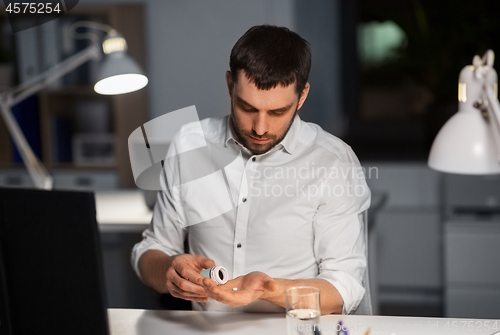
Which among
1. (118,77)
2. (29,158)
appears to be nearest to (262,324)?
A: (118,77)

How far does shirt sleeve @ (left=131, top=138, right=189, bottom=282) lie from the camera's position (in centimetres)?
128

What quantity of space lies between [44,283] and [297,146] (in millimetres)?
656

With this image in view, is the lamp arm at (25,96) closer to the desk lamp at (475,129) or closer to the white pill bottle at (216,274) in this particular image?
the white pill bottle at (216,274)

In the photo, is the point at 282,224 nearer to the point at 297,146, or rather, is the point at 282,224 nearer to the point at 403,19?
the point at 297,146

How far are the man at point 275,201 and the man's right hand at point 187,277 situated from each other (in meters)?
0.07

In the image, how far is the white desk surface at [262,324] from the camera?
0.98 m

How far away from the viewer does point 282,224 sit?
121cm

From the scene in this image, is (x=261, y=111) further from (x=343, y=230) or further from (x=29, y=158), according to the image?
(x=29, y=158)

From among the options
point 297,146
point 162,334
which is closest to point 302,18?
point 297,146

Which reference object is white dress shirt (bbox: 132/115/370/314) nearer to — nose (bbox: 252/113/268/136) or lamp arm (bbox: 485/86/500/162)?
nose (bbox: 252/113/268/136)

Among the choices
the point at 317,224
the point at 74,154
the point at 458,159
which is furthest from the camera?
the point at 74,154

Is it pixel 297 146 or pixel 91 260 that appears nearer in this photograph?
pixel 91 260

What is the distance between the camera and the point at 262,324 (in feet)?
3.31

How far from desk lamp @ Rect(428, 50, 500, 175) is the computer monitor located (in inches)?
23.1
